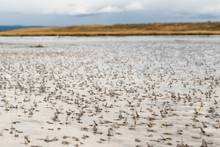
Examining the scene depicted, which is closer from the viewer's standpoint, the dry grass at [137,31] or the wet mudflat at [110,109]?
the wet mudflat at [110,109]

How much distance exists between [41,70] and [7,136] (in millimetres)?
20186

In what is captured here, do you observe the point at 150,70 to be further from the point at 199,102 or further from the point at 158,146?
the point at 158,146

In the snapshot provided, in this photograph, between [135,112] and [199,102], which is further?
[199,102]

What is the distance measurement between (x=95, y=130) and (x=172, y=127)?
259cm

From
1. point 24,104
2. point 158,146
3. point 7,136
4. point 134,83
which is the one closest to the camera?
point 158,146

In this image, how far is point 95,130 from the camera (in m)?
14.1

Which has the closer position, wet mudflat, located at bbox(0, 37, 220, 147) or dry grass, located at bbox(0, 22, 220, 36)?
wet mudflat, located at bbox(0, 37, 220, 147)

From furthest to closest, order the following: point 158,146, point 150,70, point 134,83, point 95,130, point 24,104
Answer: point 150,70 → point 134,83 → point 24,104 → point 95,130 → point 158,146

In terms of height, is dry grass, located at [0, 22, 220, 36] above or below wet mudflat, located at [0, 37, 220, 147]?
below

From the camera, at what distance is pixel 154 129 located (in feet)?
46.8

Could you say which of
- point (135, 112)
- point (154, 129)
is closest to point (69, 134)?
point (154, 129)

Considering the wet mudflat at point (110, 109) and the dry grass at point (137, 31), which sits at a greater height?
the wet mudflat at point (110, 109)

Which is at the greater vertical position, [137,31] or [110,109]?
[110,109]

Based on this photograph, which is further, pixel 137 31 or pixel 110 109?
pixel 137 31
